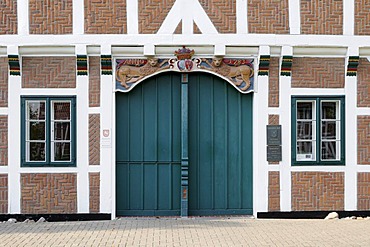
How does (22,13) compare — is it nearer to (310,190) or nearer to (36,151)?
(36,151)

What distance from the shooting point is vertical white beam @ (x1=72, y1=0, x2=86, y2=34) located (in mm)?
12516

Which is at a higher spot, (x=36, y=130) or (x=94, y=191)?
(x=36, y=130)

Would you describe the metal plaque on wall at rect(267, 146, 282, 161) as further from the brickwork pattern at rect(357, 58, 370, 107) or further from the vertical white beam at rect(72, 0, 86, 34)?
the vertical white beam at rect(72, 0, 86, 34)

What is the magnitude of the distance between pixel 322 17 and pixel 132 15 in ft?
12.1

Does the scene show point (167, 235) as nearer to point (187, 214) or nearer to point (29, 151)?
point (187, 214)

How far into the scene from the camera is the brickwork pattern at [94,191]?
12555mm

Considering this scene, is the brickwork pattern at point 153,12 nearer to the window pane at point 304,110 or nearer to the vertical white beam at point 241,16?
the vertical white beam at point 241,16

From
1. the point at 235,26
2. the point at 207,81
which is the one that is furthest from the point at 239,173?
the point at 235,26

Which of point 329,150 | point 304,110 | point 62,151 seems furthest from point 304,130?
point 62,151

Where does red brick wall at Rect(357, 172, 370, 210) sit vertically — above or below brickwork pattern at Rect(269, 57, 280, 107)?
below

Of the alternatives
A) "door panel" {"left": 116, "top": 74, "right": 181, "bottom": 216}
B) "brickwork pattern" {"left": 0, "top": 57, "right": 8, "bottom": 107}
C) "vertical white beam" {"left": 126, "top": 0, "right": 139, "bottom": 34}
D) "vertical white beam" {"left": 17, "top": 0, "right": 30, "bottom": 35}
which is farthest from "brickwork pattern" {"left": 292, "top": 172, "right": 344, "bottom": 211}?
"vertical white beam" {"left": 17, "top": 0, "right": 30, "bottom": 35}

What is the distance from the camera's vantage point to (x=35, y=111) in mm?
12680

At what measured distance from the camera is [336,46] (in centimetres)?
1260

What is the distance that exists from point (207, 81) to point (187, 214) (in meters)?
2.65
